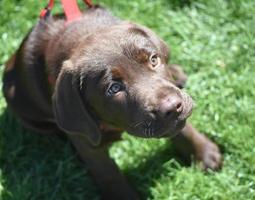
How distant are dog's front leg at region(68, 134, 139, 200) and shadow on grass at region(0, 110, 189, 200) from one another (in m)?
0.15

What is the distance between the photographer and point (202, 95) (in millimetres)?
5141

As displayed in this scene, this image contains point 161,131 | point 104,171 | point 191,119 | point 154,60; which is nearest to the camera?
point 161,131

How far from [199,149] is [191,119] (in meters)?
0.32

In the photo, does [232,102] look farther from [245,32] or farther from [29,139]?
[29,139]

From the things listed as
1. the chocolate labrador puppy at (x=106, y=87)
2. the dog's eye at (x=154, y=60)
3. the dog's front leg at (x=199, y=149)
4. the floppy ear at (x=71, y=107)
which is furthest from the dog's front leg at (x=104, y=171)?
the dog's eye at (x=154, y=60)

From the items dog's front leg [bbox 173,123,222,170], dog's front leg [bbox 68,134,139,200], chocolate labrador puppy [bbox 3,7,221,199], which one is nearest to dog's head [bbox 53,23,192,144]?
chocolate labrador puppy [bbox 3,7,221,199]

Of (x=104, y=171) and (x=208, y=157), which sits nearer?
(x=104, y=171)

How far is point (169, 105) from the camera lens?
12.2 ft

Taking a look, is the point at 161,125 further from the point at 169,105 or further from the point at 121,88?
the point at 121,88

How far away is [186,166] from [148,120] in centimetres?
114

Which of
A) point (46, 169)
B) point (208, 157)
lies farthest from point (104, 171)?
point (208, 157)

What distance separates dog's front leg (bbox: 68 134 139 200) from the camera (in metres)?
4.49

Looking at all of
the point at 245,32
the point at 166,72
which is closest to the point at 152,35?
the point at 166,72

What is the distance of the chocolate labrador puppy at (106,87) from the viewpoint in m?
3.84
